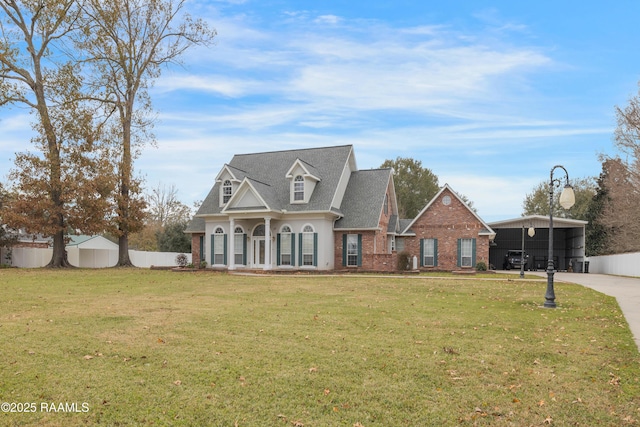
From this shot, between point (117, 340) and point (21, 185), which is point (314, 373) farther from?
point (21, 185)

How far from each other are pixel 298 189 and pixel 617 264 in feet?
71.6

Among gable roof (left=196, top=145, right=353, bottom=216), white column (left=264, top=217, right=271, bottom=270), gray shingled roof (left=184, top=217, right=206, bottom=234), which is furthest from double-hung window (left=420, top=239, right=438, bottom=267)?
gray shingled roof (left=184, top=217, right=206, bottom=234)

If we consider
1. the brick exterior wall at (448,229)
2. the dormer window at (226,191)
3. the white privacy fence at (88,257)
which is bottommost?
the white privacy fence at (88,257)

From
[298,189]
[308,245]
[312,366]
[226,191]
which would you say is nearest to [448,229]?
[308,245]

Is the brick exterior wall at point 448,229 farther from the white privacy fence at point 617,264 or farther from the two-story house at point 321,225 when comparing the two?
the white privacy fence at point 617,264

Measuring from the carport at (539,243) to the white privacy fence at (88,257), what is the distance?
90.6 feet

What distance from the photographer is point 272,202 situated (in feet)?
96.1

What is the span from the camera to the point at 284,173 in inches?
1307

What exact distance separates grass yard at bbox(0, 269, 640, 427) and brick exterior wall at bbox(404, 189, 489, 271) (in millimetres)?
18176

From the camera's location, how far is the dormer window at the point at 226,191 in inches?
1239

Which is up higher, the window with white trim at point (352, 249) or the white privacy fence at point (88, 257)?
the window with white trim at point (352, 249)

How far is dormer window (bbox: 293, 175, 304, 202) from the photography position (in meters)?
30.1

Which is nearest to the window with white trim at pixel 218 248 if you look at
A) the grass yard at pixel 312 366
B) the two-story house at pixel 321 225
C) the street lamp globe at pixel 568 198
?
the two-story house at pixel 321 225

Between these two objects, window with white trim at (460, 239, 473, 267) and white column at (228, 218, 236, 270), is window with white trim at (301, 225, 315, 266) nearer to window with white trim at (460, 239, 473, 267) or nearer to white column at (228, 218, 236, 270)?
white column at (228, 218, 236, 270)
